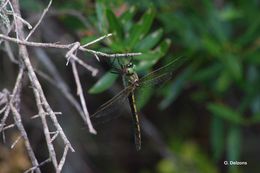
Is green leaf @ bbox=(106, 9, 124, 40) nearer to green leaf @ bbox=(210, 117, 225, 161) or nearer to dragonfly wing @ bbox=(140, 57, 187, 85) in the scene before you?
dragonfly wing @ bbox=(140, 57, 187, 85)

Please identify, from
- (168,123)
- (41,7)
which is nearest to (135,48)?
(41,7)

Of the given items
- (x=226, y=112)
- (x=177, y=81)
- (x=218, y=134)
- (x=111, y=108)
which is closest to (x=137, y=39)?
(x=111, y=108)

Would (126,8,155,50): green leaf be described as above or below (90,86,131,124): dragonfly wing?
above

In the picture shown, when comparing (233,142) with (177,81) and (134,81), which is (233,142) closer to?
(177,81)

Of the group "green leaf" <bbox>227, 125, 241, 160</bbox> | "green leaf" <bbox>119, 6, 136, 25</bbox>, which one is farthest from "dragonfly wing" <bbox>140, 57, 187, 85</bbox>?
"green leaf" <bbox>227, 125, 241, 160</bbox>

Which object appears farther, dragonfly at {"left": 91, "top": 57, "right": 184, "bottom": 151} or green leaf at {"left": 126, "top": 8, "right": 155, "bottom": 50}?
green leaf at {"left": 126, "top": 8, "right": 155, "bottom": 50}

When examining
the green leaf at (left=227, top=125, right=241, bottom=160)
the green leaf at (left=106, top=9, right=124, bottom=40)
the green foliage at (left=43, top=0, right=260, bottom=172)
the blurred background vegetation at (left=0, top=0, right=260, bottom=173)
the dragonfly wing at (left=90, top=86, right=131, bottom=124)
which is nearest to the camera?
the dragonfly wing at (left=90, top=86, right=131, bottom=124)

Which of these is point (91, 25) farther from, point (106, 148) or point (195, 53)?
point (106, 148)
